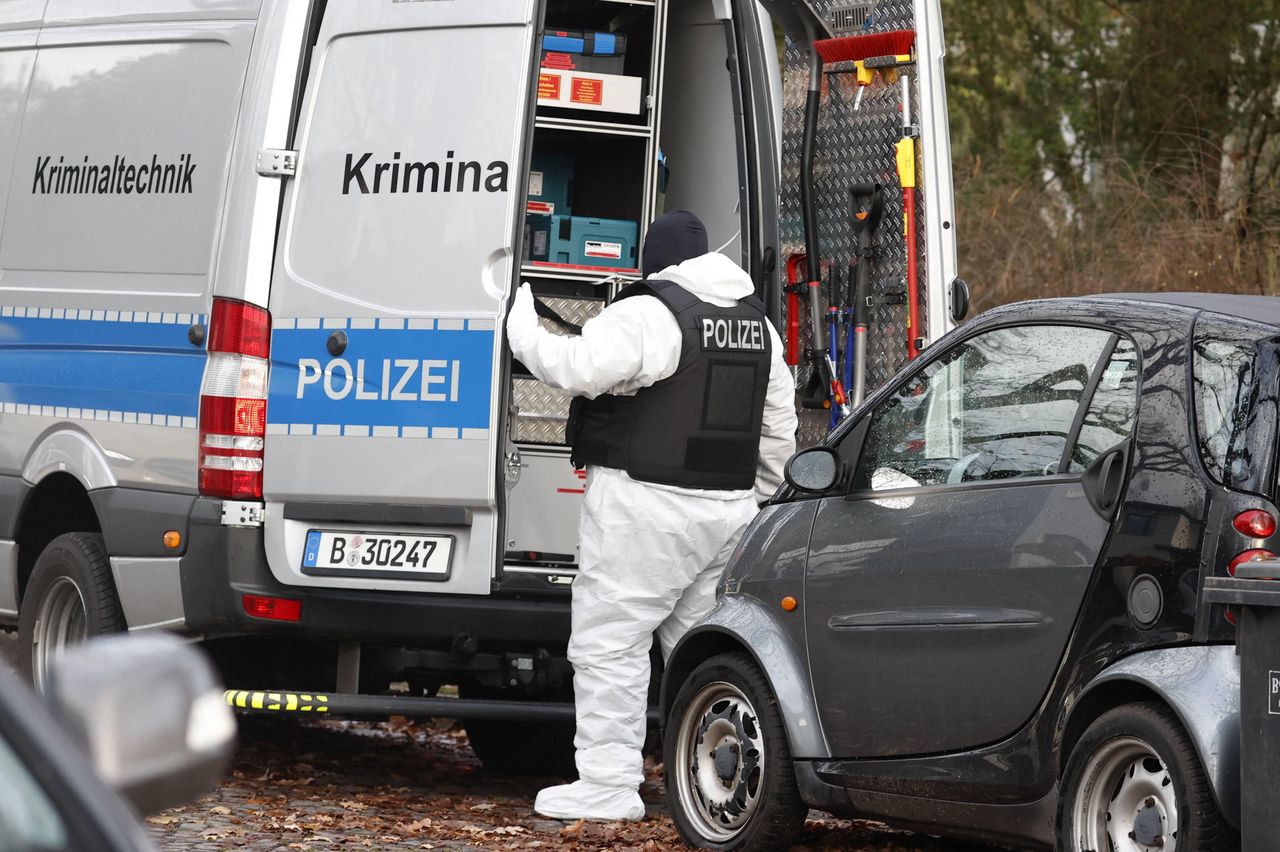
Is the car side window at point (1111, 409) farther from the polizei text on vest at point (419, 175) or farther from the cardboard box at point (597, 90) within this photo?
the cardboard box at point (597, 90)

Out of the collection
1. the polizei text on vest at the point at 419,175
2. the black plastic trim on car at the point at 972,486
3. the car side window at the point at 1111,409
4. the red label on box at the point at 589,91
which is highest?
the red label on box at the point at 589,91

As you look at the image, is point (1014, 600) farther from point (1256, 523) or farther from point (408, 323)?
point (408, 323)

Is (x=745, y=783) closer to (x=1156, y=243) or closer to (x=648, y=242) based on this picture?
(x=648, y=242)

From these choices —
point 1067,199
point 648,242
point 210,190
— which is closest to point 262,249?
point 210,190

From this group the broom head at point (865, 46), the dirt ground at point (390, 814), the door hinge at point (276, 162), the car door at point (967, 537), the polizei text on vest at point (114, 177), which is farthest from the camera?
the broom head at point (865, 46)

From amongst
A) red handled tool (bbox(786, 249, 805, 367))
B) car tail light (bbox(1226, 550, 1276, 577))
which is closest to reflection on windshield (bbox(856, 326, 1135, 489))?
car tail light (bbox(1226, 550, 1276, 577))

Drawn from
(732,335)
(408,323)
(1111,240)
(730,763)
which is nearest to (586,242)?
(732,335)

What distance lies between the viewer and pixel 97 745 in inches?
75.8

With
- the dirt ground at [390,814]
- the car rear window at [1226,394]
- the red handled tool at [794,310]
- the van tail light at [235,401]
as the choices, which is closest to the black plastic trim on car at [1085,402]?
the car rear window at [1226,394]

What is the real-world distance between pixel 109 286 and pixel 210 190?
59cm

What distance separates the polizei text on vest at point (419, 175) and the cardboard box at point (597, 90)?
40.4 inches

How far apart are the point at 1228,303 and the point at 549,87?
3.30m

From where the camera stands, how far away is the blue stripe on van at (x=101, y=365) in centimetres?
666

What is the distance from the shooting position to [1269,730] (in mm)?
4125
